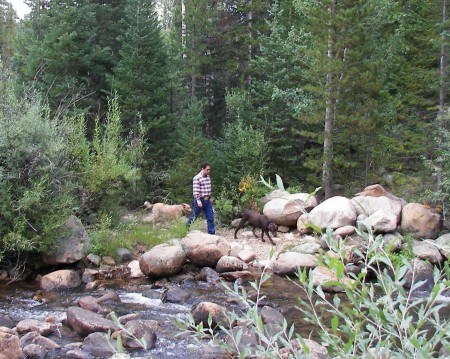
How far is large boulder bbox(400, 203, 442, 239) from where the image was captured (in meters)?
12.8

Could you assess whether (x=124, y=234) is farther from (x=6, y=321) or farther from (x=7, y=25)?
(x=7, y=25)

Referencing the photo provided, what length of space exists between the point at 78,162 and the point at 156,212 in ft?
12.3

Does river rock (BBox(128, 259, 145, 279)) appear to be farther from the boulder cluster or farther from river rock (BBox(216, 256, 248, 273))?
river rock (BBox(216, 256, 248, 273))

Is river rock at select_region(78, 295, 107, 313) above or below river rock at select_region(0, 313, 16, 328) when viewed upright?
below

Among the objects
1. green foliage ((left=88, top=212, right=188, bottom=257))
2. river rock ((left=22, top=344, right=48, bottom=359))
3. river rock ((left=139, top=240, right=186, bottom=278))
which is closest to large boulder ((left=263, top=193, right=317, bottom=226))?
green foliage ((left=88, top=212, right=188, bottom=257))

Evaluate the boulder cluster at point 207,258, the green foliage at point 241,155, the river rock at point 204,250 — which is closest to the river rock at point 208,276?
the boulder cluster at point 207,258

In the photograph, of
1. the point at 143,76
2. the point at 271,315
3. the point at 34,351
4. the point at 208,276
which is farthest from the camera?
the point at 143,76

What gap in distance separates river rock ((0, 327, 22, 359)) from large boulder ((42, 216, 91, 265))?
420cm

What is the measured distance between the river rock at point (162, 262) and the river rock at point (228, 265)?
2.76ft

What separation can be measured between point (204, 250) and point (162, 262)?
3.54ft

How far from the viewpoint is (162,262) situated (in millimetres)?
10758

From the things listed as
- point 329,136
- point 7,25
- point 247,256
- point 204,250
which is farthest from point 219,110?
point 7,25

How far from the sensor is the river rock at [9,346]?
6.28 meters

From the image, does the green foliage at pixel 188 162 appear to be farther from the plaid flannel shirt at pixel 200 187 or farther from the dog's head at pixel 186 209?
the plaid flannel shirt at pixel 200 187
